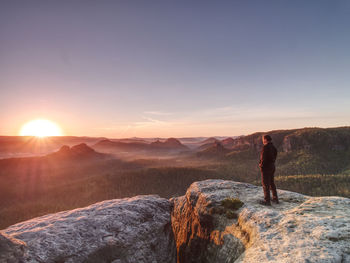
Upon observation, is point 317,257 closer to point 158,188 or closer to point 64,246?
point 64,246

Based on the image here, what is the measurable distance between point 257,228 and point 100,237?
27.1 ft

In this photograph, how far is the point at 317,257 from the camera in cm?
545

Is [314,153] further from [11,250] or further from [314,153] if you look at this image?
[11,250]

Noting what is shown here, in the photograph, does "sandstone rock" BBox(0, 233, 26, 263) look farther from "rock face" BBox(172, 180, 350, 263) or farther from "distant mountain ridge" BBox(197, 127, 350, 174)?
"distant mountain ridge" BBox(197, 127, 350, 174)

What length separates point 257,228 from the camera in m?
8.18

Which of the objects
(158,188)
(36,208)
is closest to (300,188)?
(158,188)

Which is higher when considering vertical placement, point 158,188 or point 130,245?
point 130,245

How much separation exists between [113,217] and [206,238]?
19.6ft

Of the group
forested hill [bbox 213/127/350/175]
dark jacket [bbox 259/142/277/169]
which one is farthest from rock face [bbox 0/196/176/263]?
forested hill [bbox 213/127/350/175]

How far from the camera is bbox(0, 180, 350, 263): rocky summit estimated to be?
21.5 feet

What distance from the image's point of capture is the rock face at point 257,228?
240 inches

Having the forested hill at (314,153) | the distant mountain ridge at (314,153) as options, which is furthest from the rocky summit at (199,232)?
the distant mountain ridge at (314,153)

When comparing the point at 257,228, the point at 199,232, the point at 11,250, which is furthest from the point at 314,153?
the point at 11,250

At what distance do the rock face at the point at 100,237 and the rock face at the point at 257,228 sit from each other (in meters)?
2.07
